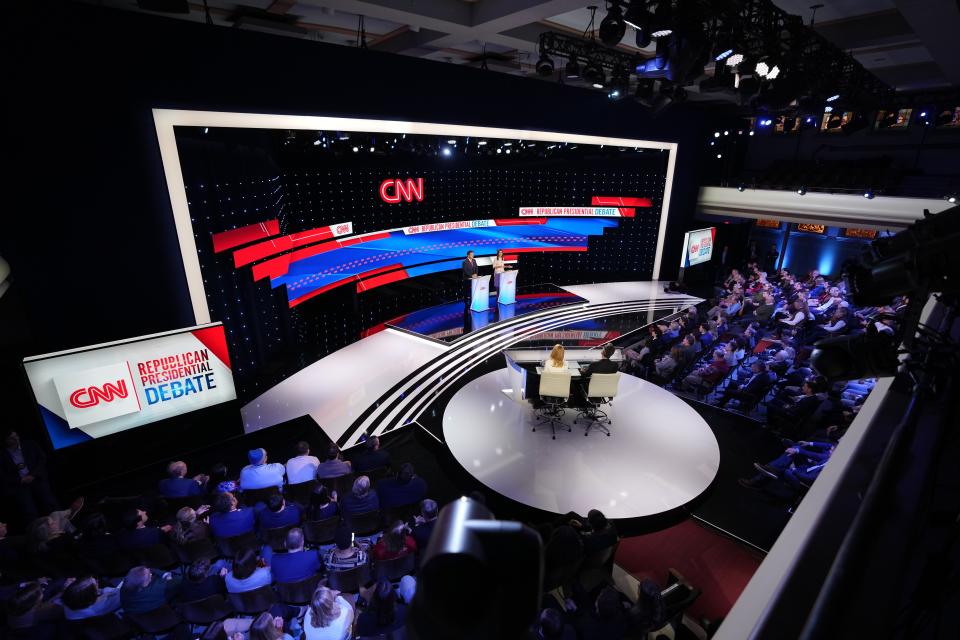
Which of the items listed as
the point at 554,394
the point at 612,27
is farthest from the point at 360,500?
the point at 612,27

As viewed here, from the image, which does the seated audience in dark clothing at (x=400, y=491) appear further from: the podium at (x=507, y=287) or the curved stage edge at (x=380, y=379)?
the podium at (x=507, y=287)

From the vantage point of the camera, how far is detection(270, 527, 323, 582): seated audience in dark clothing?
3.13 m

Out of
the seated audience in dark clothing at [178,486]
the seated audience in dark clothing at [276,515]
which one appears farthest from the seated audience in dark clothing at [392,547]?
the seated audience in dark clothing at [178,486]

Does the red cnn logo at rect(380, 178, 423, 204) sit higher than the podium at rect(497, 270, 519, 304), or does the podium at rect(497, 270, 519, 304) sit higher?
the red cnn logo at rect(380, 178, 423, 204)

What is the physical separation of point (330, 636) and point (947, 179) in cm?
1680

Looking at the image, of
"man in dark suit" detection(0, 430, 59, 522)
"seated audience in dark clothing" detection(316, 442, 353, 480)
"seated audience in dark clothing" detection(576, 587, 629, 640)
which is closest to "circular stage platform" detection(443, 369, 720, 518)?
"seated audience in dark clothing" detection(316, 442, 353, 480)

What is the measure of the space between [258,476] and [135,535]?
960 mm

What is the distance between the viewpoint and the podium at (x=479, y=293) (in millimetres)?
9547

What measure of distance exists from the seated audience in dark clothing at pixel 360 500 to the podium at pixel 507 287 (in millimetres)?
6912

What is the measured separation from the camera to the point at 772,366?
662 centimetres

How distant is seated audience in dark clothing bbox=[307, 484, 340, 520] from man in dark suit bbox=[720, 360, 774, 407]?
207 inches

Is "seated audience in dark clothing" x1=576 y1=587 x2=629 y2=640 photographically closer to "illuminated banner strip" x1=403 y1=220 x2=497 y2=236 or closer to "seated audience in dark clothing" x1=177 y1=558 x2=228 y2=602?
"seated audience in dark clothing" x1=177 y1=558 x2=228 y2=602

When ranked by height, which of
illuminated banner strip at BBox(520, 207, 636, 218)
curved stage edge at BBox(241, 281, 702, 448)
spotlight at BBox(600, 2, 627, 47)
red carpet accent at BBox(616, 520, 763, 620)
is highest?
spotlight at BBox(600, 2, 627, 47)

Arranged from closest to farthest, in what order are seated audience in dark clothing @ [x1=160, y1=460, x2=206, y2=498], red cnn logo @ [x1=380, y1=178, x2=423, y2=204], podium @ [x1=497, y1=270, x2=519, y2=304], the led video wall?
1. seated audience in dark clothing @ [x1=160, y1=460, x2=206, y2=498]
2. the led video wall
3. red cnn logo @ [x1=380, y1=178, x2=423, y2=204]
4. podium @ [x1=497, y1=270, x2=519, y2=304]
